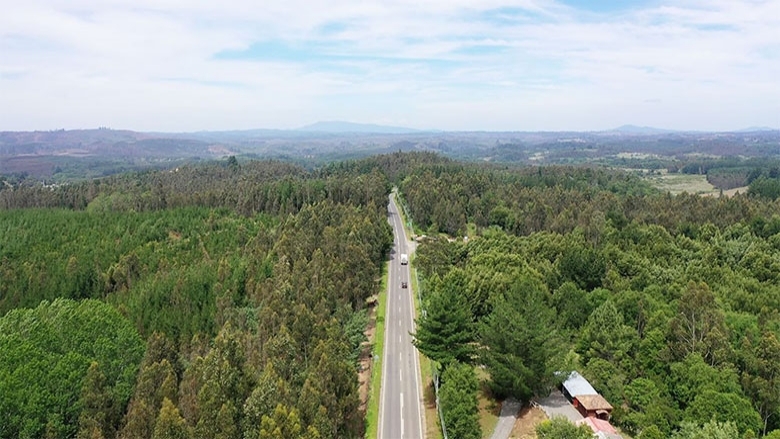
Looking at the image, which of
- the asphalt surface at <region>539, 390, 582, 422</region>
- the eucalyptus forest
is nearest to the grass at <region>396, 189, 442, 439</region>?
the eucalyptus forest

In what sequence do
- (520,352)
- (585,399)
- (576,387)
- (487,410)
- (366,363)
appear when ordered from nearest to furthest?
(585,399) < (520,352) < (487,410) < (576,387) < (366,363)

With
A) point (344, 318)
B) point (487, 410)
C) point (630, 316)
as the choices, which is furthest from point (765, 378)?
point (344, 318)

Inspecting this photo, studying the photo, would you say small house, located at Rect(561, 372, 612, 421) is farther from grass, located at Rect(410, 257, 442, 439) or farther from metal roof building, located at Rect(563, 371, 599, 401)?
grass, located at Rect(410, 257, 442, 439)

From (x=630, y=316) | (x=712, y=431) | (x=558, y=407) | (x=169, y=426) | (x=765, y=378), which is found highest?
(x=169, y=426)

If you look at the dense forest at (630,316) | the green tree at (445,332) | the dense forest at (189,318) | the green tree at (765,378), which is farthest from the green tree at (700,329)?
the dense forest at (189,318)

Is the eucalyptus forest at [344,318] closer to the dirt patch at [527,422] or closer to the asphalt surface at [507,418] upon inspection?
the asphalt surface at [507,418]

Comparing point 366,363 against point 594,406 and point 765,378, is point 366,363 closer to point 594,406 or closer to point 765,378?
point 594,406
